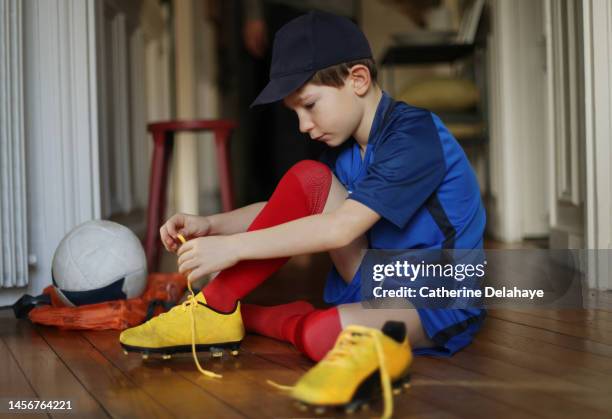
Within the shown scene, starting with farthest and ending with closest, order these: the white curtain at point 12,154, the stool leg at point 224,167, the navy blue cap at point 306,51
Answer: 1. the stool leg at point 224,167
2. the white curtain at point 12,154
3. the navy blue cap at point 306,51

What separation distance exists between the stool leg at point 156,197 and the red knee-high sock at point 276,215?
97cm

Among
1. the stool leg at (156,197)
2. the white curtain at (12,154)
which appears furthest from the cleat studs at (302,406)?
the stool leg at (156,197)

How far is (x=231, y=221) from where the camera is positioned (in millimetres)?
1513

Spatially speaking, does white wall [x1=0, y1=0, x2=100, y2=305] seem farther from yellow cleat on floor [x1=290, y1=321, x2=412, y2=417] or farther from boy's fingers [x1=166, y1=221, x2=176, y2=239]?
yellow cleat on floor [x1=290, y1=321, x2=412, y2=417]

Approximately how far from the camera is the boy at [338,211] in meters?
1.19

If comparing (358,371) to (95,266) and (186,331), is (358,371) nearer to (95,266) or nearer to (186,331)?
(186,331)

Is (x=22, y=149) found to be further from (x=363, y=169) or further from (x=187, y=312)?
(x=363, y=169)

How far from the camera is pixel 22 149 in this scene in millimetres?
1799

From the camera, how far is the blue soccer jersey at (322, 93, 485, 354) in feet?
3.96

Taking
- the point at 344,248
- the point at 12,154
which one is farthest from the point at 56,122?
the point at 344,248

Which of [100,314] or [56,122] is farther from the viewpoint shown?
[56,122]

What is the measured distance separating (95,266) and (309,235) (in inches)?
27.5

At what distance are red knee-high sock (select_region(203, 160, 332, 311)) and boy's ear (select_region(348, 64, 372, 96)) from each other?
6.5 inches

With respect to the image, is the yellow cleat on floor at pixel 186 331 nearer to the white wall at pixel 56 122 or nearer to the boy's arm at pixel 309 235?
the boy's arm at pixel 309 235
